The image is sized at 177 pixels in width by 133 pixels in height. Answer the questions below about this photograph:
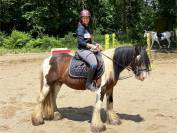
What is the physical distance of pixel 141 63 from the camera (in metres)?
7.06

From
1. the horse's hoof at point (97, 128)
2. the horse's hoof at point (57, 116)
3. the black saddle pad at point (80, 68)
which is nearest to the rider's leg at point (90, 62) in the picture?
the black saddle pad at point (80, 68)

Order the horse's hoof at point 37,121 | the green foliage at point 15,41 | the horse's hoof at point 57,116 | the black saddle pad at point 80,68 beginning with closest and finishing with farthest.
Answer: the black saddle pad at point 80,68 → the horse's hoof at point 37,121 → the horse's hoof at point 57,116 → the green foliage at point 15,41

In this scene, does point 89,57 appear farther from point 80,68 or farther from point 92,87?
point 92,87

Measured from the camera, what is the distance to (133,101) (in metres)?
9.54

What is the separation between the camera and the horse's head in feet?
23.2

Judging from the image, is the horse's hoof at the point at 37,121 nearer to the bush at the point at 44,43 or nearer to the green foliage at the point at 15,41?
the bush at the point at 44,43

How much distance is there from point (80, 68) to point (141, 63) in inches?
44.6

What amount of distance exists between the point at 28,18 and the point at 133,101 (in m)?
18.3

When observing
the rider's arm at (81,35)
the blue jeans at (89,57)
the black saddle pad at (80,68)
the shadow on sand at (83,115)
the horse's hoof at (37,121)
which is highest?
the rider's arm at (81,35)

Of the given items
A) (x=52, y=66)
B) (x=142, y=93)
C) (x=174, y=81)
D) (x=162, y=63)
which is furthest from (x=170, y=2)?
(x=52, y=66)

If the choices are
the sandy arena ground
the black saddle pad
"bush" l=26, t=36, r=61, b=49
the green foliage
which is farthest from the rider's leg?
the green foliage

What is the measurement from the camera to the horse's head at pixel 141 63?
7.06 metres

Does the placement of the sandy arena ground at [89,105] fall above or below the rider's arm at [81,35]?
below

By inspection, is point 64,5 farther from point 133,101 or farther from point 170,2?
point 133,101
